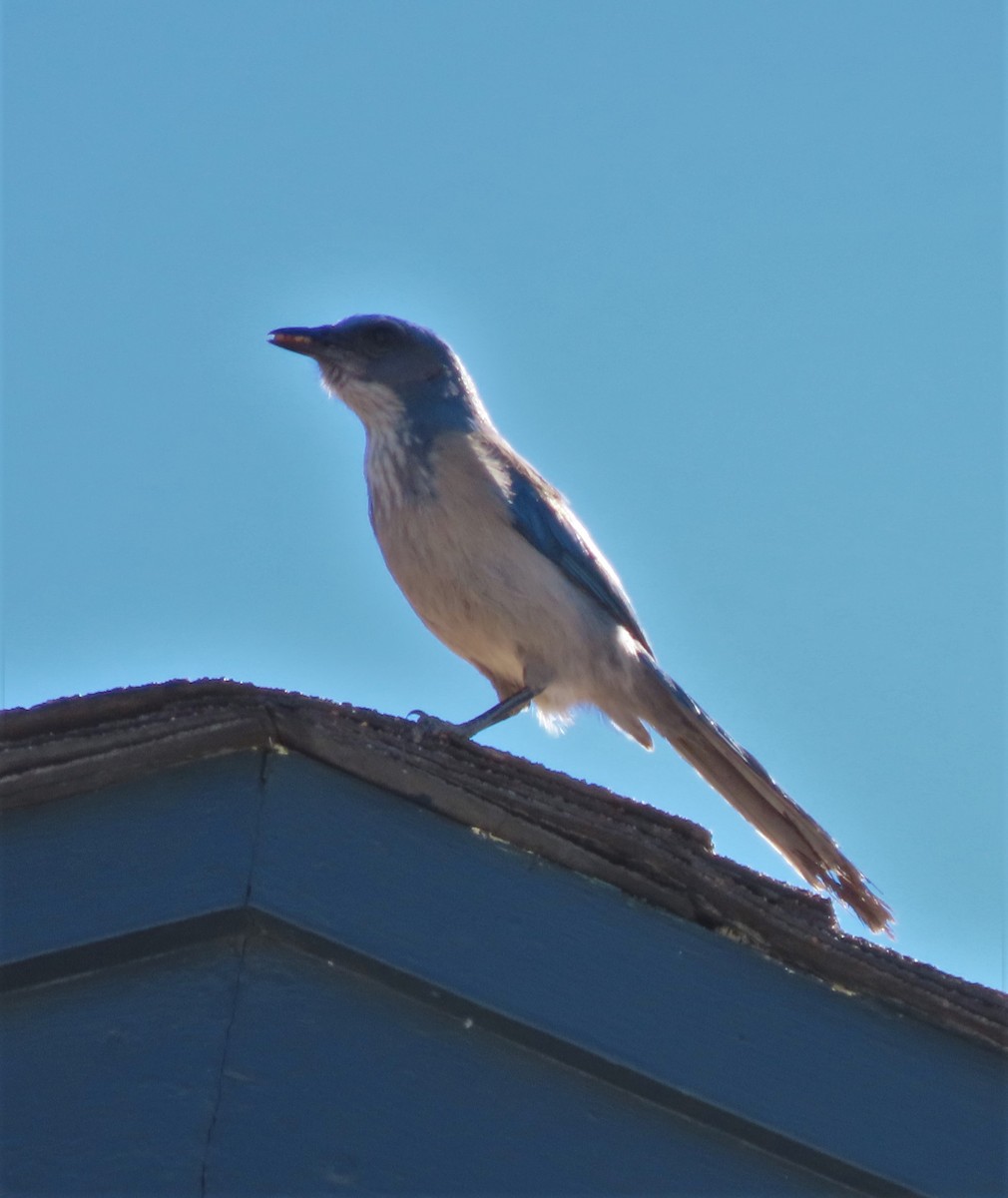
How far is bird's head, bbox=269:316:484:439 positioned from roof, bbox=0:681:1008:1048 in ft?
13.6

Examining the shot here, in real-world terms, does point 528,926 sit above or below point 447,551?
below

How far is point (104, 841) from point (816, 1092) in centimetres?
132

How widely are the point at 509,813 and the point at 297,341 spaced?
15.5 feet

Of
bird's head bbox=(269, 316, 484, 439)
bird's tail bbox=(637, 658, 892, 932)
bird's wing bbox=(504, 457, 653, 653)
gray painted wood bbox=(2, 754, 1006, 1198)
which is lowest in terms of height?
gray painted wood bbox=(2, 754, 1006, 1198)

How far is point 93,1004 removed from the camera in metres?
2.93

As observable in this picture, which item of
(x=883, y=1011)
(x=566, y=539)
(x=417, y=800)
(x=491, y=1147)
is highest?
(x=566, y=539)

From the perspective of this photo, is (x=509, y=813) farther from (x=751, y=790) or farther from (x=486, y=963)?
(x=751, y=790)

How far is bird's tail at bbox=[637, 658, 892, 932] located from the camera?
5625 mm

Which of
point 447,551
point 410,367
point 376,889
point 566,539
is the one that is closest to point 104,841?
point 376,889

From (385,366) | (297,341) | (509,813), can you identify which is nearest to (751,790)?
(385,366)

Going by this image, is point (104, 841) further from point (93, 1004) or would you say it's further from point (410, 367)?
point (410, 367)

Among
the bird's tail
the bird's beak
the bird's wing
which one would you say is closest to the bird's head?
the bird's beak

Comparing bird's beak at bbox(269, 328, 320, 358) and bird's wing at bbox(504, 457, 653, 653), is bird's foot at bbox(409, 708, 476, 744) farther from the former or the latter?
bird's beak at bbox(269, 328, 320, 358)

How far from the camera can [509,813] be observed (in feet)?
10.3
